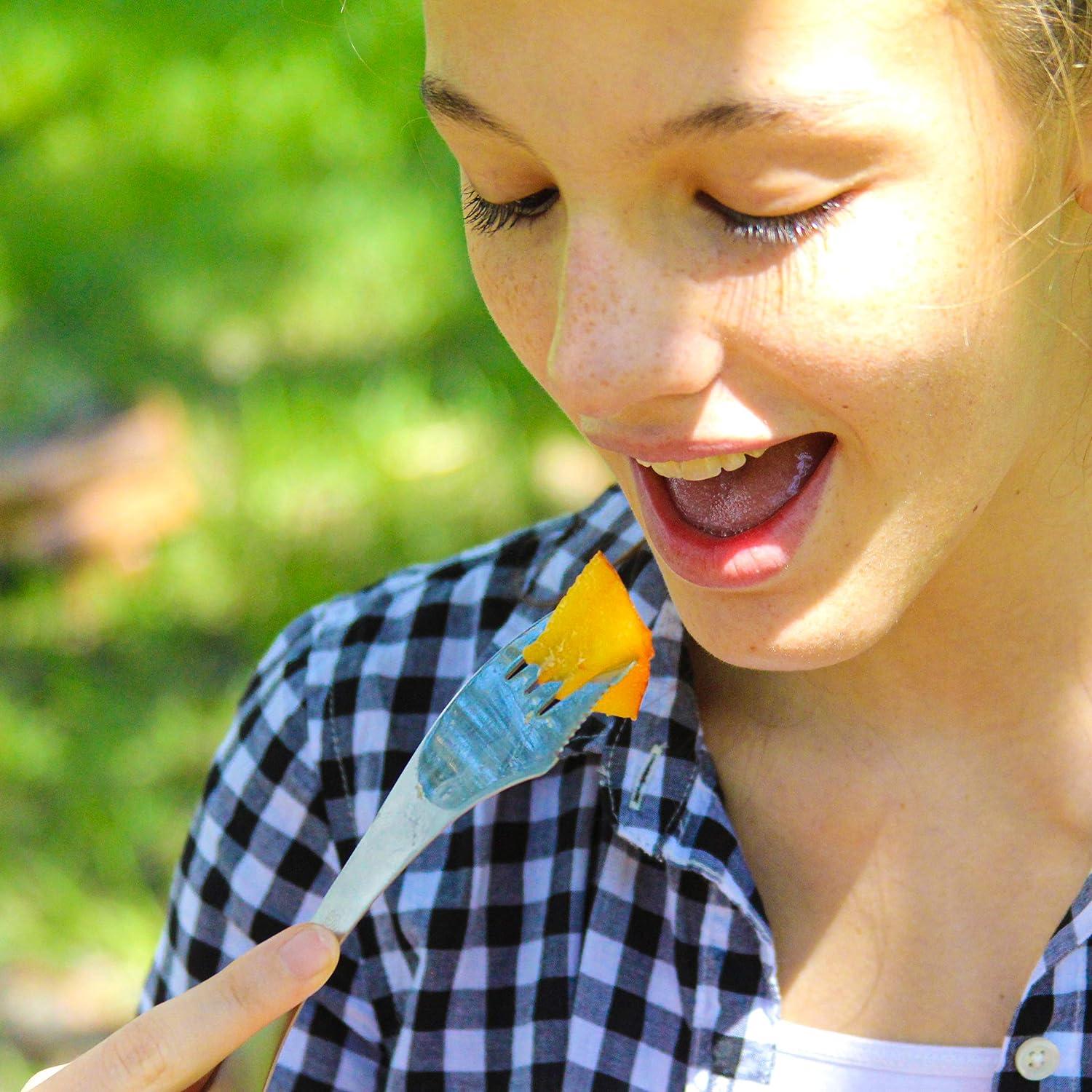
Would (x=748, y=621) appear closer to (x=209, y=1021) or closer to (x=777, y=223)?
(x=777, y=223)

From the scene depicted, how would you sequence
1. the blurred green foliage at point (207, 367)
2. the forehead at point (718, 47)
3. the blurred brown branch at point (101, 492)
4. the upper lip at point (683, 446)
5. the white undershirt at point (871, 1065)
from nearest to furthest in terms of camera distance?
the forehead at point (718, 47) → the upper lip at point (683, 446) → the white undershirt at point (871, 1065) → the blurred green foliage at point (207, 367) → the blurred brown branch at point (101, 492)

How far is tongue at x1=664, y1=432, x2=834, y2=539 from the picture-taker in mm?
1132

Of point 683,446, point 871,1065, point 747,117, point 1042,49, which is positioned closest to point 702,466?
point 683,446

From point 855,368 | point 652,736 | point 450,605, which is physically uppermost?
point 855,368

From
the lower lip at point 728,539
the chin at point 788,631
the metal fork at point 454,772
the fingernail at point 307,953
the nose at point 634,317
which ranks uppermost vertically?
the nose at point 634,317

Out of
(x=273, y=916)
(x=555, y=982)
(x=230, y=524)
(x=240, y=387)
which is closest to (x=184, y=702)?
(x=230, y=524)

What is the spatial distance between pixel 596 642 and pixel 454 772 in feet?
0.49

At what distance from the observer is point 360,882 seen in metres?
1.08

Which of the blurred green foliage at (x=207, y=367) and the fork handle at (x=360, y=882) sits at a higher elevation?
the blurred green foliage at (x=207, y=367)

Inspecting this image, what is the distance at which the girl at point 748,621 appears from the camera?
997 mm

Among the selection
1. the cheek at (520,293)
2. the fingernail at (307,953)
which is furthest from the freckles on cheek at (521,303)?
the fingernail at (307,953)

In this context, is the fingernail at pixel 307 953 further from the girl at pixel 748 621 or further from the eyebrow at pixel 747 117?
the eyebrow at pixel 747 117

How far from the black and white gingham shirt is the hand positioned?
11.4 inches

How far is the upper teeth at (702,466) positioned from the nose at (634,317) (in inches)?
3.4
